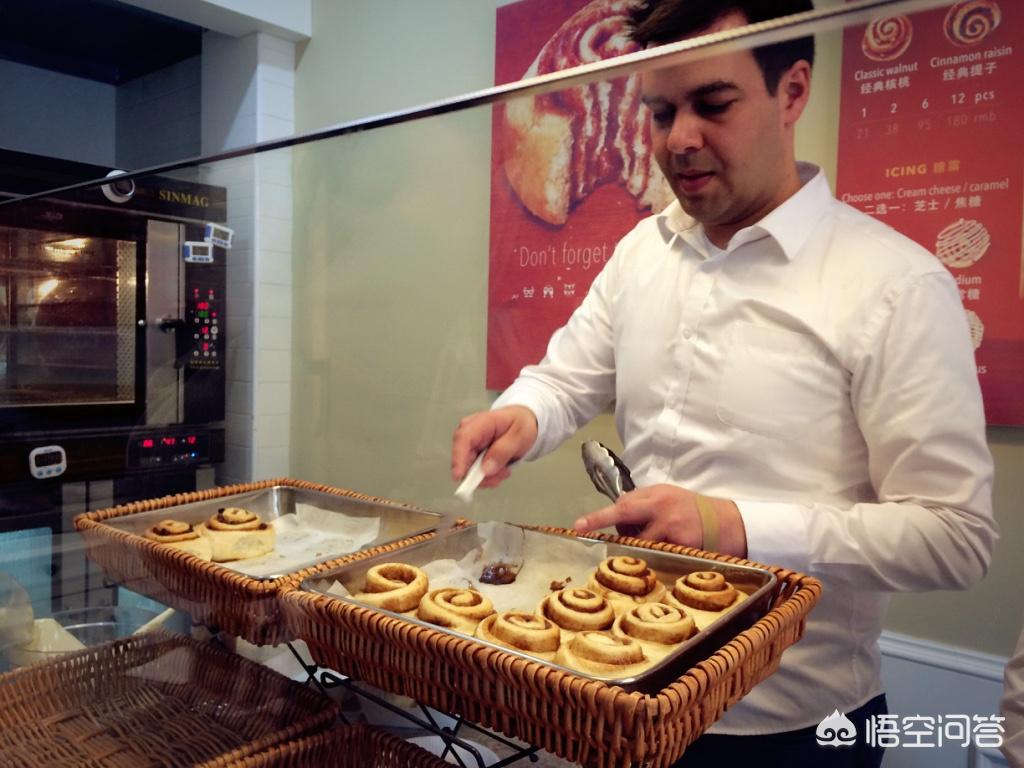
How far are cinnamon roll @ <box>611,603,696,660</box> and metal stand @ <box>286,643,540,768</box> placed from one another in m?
0.13

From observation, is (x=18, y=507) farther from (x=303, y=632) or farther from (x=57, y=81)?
(x=57, y=81)

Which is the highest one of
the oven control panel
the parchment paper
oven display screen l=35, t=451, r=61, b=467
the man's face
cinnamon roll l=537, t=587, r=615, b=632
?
the man's face

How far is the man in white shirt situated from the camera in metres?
0.58

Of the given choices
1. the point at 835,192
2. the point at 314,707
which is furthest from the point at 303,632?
the point at 835,192

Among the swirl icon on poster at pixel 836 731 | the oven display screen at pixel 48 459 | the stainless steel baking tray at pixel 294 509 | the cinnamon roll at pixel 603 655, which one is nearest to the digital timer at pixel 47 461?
the oven display screen at pixel 48 459

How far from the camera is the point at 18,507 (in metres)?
→ 1.07

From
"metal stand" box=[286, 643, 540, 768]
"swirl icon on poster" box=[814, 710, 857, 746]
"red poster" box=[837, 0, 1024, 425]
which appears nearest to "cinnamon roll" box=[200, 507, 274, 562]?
"metal stand" box=[286, 643, 540, 768]

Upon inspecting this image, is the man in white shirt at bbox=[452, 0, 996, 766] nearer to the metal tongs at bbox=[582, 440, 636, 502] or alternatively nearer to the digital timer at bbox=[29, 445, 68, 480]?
the metal tongs at bbox=[582, 440, 636, 502]

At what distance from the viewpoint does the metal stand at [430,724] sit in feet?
1.97

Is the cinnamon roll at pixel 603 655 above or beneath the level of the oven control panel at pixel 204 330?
beneath

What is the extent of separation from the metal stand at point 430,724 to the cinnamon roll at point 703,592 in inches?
6.3

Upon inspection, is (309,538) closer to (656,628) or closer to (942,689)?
(656,628)

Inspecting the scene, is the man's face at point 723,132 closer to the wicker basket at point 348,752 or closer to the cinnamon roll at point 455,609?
the cinnamon roll at point 455,609

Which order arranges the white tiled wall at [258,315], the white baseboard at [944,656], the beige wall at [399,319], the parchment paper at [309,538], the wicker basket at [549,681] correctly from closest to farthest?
the wicker basket at [549,681], the white baseboard at [944,656], the parchment paper at [309,538], the beige wall at [399,319], the white tiled wall at [258,315]
